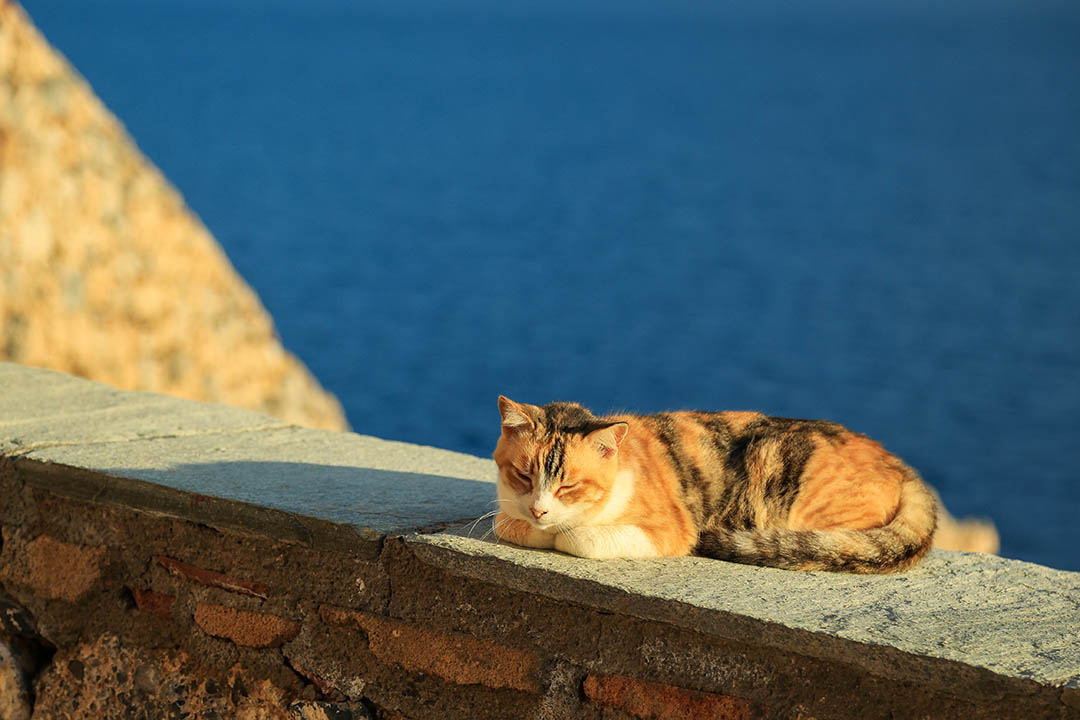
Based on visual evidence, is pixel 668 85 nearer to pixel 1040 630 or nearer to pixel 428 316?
pixel 428 316

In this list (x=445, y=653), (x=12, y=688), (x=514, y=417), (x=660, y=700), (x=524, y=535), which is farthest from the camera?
(x=12, y=688)

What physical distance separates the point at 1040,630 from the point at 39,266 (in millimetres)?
7472

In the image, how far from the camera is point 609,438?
2744mm

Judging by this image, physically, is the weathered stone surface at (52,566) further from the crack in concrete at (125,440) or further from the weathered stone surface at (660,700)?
the weathered stone surface at (660,700)

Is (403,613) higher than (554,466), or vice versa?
(554,466)

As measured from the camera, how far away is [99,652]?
2982 mm

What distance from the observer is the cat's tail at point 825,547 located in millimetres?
2676

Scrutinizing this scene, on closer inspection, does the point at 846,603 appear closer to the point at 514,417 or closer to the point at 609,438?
the point at 609,438

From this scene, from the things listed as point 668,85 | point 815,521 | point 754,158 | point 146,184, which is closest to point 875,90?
point 668,85

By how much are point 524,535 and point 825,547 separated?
0.68 m

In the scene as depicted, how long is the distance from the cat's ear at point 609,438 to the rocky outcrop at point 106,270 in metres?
5.55

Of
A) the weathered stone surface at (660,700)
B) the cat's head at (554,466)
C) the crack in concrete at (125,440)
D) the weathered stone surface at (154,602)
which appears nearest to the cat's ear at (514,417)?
the cat's head at (554,466)

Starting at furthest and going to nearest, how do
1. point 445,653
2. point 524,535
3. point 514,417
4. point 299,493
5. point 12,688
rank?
point 12,688, point 299,493, point 514,417, point 524,535, point 445,653

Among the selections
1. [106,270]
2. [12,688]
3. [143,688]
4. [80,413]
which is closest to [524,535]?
[143,688]
